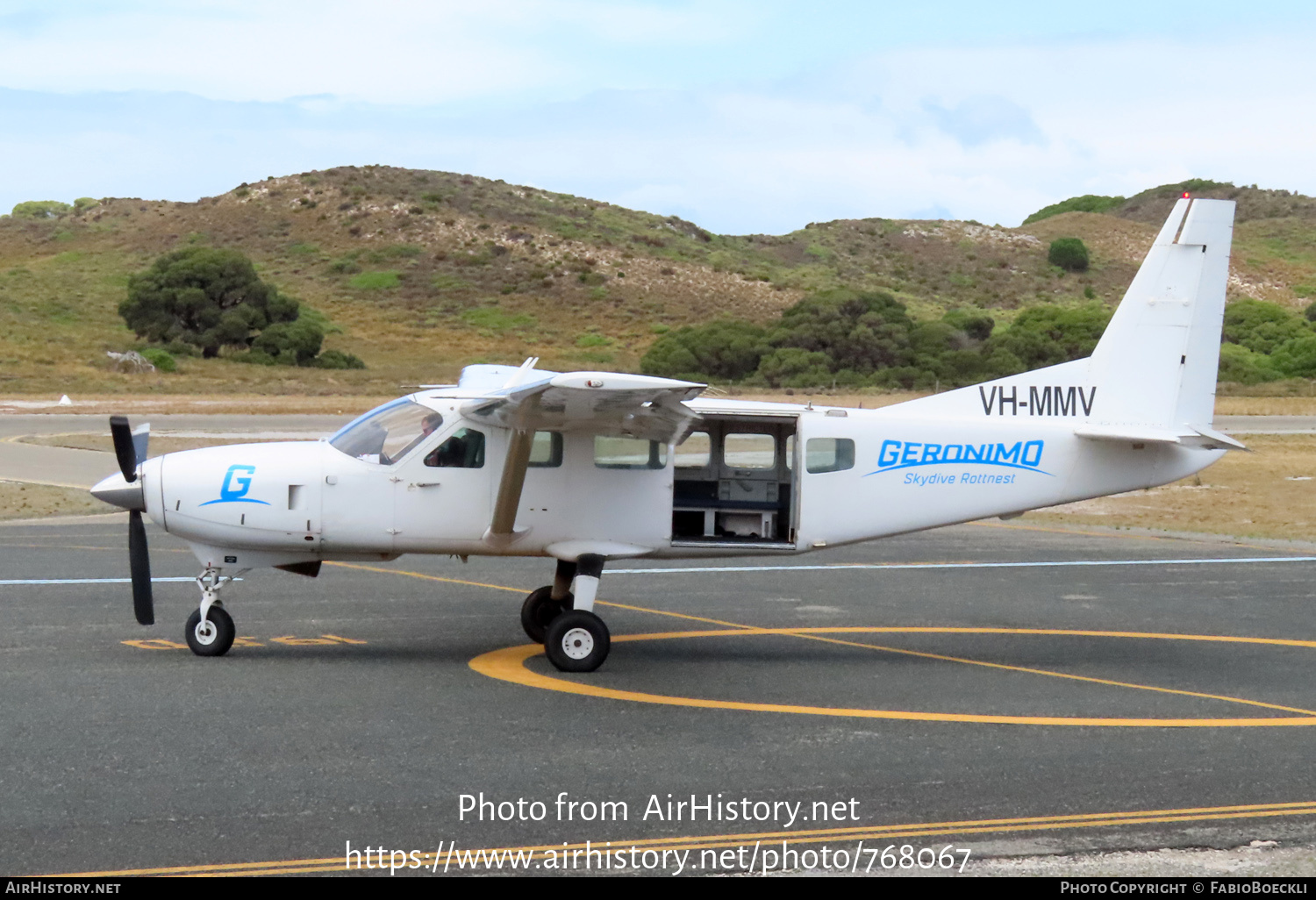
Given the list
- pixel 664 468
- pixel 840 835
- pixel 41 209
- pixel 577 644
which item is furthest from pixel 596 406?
pixel 41 209

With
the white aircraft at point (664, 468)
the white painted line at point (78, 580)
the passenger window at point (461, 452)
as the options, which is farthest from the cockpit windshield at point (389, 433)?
the white painted line at point (78, 580)

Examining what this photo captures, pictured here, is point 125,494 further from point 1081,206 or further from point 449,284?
point 1081,206

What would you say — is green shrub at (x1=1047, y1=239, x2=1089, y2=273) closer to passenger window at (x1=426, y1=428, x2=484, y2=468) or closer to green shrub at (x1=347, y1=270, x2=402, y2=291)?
green shrub at (x1=347, y1=270, x2=402, y2=291)

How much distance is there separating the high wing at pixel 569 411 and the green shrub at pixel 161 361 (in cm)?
5731

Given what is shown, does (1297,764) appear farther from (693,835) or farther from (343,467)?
(343,467)

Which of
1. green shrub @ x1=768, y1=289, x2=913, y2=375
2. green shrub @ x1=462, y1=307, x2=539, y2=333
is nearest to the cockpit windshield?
green shrub @ x1=768, y1=289, x2=913, y2=375

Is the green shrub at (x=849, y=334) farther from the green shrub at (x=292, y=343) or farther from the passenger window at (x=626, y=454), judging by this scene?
the passenger window at (x=626, y=454)

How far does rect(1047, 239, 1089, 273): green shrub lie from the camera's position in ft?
382

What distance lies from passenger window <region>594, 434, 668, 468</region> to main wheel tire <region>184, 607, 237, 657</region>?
10.9 ft

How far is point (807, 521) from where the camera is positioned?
38.0 ft

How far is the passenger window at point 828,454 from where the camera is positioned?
38.2 ft

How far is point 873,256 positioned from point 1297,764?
371ft
